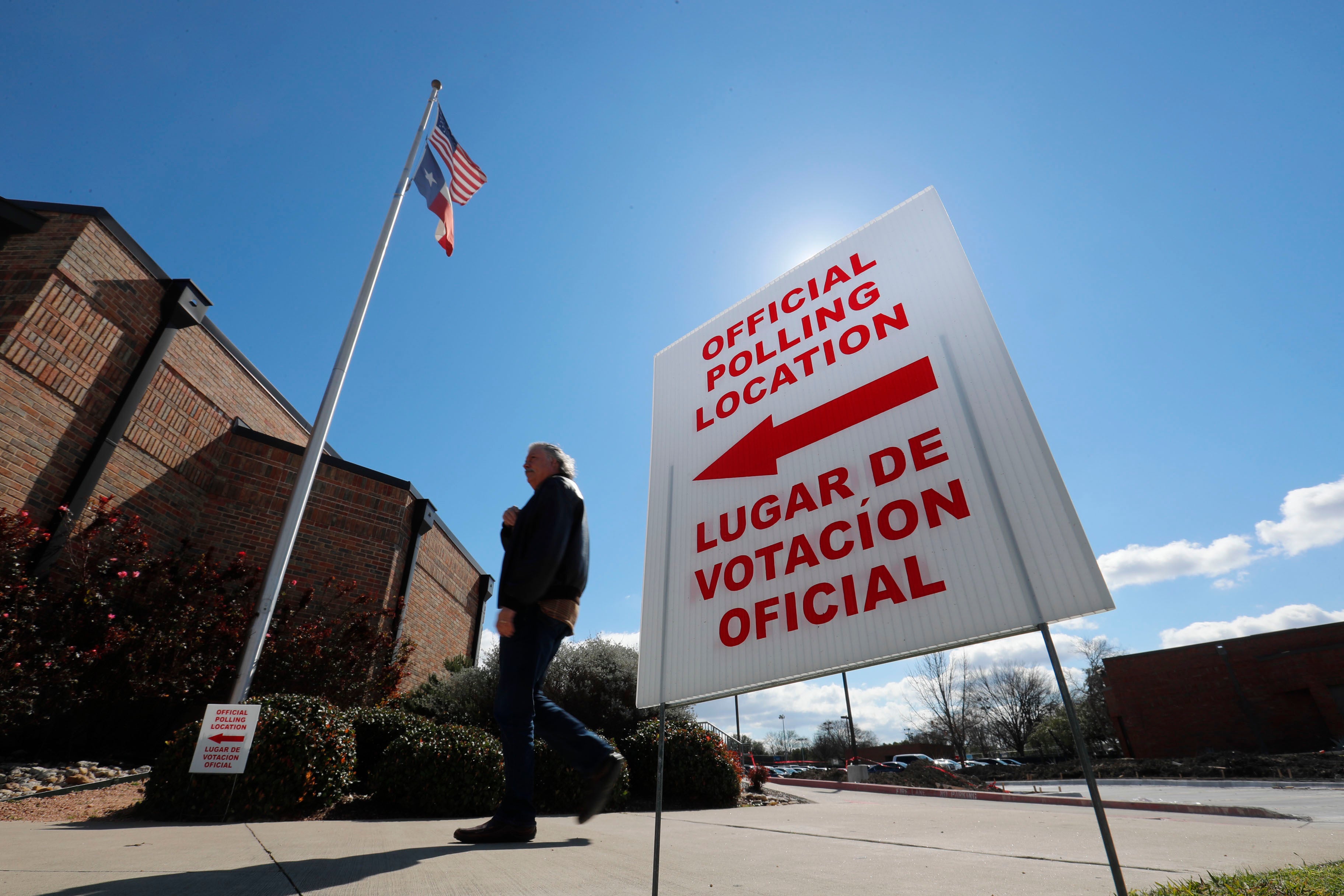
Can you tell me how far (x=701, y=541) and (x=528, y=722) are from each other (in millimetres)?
1200

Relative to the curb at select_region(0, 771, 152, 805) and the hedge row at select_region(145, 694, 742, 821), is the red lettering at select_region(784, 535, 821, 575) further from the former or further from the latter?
the curb at select_region(0, 771, 152, 805)

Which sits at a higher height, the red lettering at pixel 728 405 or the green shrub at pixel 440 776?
the red lettering at pixel 728 405

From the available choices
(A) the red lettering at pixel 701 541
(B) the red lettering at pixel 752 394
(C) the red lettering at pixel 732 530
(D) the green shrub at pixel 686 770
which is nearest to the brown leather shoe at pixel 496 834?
(A) the red lettering at pixel 701 541

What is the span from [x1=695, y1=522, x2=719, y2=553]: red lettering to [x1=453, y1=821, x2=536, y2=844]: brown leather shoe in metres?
1.45

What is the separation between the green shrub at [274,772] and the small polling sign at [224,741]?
0.37 ft

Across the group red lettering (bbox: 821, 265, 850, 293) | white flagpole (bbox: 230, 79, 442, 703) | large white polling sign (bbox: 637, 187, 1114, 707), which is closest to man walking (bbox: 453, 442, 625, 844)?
large white polling sign (bbox: 637, 187, 1114, 707)

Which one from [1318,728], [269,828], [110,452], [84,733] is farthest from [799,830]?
[1318,728]

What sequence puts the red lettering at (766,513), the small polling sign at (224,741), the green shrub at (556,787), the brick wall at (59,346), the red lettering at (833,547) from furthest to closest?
the brick wall at (59,346) < the green shrub at (556,787) < the small polling sign at (224,741) < the red lettering at (766,513) < the red lettering at (833,547)

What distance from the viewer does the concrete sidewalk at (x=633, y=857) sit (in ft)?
5.43

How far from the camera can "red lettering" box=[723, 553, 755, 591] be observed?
2.14m

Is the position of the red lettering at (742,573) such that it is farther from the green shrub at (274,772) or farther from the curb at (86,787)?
the curb at (86,787)

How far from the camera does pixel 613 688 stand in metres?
8.04

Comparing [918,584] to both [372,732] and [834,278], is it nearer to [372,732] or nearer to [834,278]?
[834,278]

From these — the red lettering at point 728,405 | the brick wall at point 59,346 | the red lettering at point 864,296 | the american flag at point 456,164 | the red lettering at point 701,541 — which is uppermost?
the american flag at point 456,164
